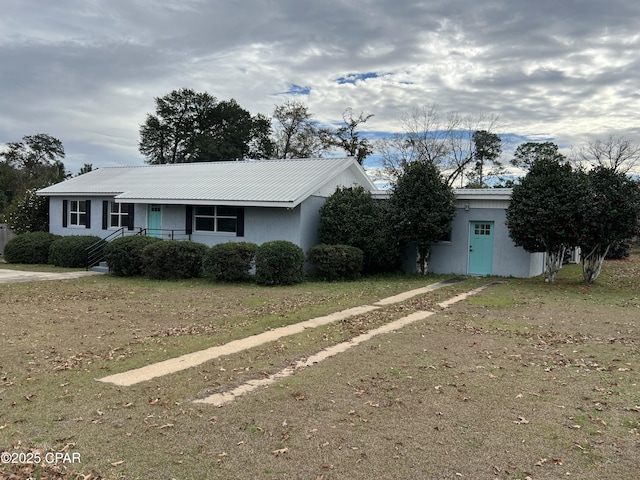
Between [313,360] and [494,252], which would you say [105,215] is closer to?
[494,252]

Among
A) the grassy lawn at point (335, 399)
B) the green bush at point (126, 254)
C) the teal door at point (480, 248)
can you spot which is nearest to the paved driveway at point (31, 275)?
the green bush at point (126, 254)

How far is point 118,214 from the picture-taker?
76.4 ft

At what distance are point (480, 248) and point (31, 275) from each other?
53.2 ft

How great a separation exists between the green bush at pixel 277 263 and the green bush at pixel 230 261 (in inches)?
18.5

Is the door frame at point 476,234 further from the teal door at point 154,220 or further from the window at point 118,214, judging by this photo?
the window at point 118,214

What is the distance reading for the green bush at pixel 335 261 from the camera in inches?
661

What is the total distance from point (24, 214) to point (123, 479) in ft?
86.8

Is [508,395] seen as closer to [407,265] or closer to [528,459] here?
[528,459]

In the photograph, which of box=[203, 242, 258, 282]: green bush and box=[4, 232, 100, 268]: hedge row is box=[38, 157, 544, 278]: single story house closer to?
box=[4, 232, 100, 268]: hedge row

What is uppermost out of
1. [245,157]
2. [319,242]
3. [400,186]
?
[245,157]

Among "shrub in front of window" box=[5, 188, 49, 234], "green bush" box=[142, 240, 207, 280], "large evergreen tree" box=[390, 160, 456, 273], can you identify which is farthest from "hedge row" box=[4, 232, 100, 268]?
"large evergreen tree" box=[390, 160, 456, 273]

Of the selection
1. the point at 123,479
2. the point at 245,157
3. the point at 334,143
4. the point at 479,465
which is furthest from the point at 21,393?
the point at 245,157

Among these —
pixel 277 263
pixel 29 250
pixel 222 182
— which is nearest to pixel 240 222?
pixel 222 182

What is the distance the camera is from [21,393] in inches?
219
